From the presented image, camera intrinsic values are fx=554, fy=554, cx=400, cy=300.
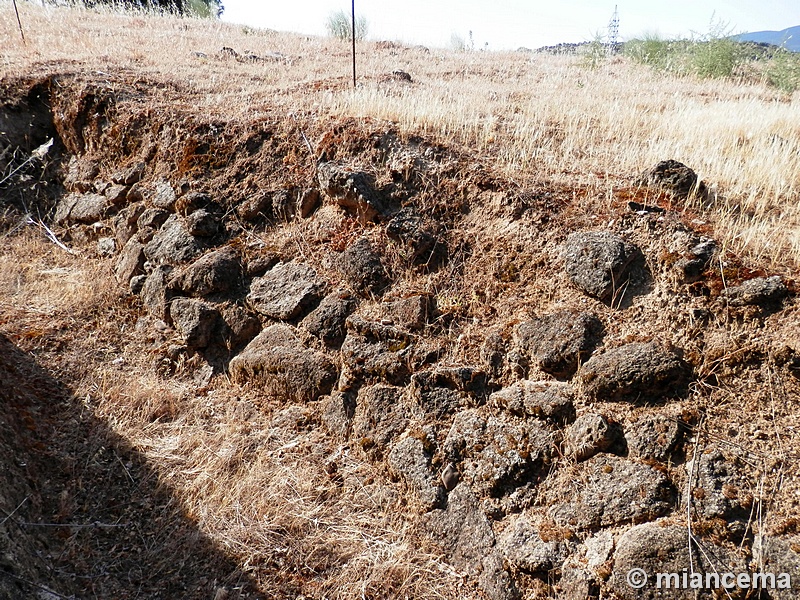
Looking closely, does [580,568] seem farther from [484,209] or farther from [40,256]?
[40,256]

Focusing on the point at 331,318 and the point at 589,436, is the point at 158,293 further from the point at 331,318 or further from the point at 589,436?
the point at 589,436

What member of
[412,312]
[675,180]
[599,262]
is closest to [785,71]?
[675,180]

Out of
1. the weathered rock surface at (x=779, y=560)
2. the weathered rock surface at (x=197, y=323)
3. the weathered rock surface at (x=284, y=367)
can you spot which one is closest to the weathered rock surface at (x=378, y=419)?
the weathered rock surface at (x=284, y=367)

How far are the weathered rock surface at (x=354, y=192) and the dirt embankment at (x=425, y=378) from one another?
3 cm

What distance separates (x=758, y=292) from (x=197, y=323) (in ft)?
15.3

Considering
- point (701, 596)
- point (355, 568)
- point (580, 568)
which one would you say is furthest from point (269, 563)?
point (701, 596)

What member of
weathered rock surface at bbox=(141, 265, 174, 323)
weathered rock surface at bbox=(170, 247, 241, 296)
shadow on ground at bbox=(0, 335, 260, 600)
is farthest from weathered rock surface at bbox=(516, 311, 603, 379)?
weathered rock surface at bbox=(141, 265, 174, 323)

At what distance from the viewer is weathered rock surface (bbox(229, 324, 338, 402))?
4.74m

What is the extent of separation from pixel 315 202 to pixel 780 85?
37.0 feet

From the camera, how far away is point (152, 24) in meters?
15.5

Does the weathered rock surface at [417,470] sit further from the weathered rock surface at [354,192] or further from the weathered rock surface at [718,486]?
the weathered rock surface at [354,192]

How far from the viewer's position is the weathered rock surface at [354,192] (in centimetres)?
523

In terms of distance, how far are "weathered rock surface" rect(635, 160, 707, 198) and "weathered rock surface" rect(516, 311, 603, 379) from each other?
4.80 feet

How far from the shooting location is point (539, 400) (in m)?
3.80
